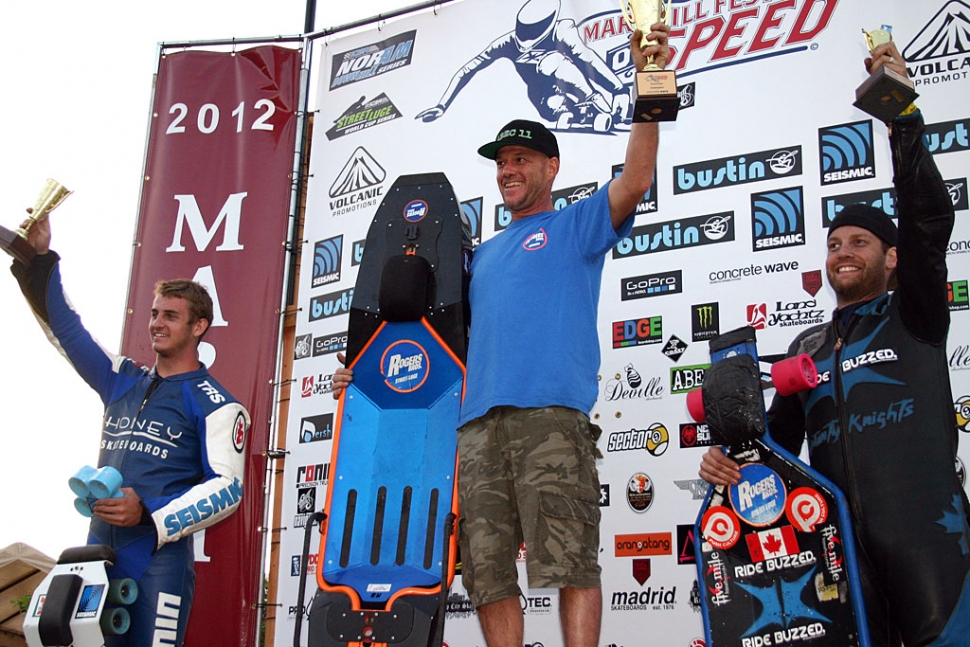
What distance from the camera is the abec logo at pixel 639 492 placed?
4355 mm

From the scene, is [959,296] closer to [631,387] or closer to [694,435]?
[694,435]

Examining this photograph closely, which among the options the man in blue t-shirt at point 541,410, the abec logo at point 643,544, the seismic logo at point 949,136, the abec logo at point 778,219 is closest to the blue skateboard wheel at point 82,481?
the man in blue t-shirt at point 541,410

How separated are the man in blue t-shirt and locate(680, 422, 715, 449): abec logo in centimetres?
160

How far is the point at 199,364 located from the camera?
347cm

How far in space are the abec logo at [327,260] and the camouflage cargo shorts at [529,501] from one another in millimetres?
3099

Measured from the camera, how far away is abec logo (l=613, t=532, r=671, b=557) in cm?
426

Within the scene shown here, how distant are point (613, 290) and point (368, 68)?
7.91 feet

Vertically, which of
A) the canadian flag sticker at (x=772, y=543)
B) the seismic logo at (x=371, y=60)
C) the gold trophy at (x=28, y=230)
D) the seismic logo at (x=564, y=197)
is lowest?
the canadian flag sticker at (x=772, y=543)

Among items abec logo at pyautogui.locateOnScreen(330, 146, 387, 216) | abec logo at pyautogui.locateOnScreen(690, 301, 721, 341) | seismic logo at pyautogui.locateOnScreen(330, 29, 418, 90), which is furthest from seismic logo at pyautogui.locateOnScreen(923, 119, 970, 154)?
seismic logo at pyautogui.locateOnScreen(330, 29, 418, 90)

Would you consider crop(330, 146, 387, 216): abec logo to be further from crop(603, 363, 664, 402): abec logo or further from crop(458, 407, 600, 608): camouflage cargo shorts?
crop(458, 407, 600, 608): camouflage cargo shorts

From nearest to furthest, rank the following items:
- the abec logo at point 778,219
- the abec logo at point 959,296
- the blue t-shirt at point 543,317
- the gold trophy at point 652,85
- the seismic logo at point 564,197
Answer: the gold trophy at point 652,85 → the blue t-shirt at point 543,317 → the abec logo at point 959,296 → the abec logo at point 778,219 → the seismic logo at point 564,197

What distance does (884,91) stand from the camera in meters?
2.41

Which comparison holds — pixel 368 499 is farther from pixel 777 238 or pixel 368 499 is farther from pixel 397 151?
pixel 397 151

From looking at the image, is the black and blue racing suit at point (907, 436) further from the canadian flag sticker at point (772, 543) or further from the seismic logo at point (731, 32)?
the seismic logo at point (731, 32)
